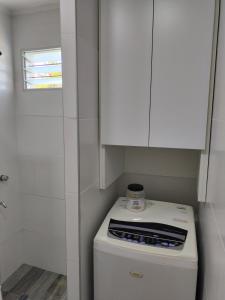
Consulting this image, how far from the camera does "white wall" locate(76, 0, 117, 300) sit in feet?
3.17

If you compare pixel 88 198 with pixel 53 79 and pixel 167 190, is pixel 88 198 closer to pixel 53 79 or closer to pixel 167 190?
pixel 167 190

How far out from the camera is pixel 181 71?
100 centimetres

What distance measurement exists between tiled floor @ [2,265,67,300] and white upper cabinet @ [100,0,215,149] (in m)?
1.53

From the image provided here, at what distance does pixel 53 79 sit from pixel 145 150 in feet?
3.21

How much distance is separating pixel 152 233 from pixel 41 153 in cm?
118

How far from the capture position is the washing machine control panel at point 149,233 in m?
1.05

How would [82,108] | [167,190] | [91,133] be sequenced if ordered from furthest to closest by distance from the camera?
[167,190] < [91,133] < [82,108]

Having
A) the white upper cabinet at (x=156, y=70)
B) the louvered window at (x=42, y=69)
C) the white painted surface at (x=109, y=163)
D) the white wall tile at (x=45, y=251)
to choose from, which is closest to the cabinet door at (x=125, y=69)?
the white upper cabinet at (x=156, y=70)

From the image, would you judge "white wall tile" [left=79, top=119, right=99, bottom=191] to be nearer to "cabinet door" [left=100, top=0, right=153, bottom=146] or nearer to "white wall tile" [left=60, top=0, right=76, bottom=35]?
"cabinet door" [left=100, top=0, right=153, bottom=146]

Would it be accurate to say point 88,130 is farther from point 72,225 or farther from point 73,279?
point 73,279

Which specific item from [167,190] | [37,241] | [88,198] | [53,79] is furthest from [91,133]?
[37,241]

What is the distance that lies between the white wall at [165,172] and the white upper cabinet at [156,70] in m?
0.49

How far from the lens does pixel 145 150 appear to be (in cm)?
159

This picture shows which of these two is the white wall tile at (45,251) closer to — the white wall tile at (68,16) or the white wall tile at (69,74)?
the white wall tile at (69,74)
